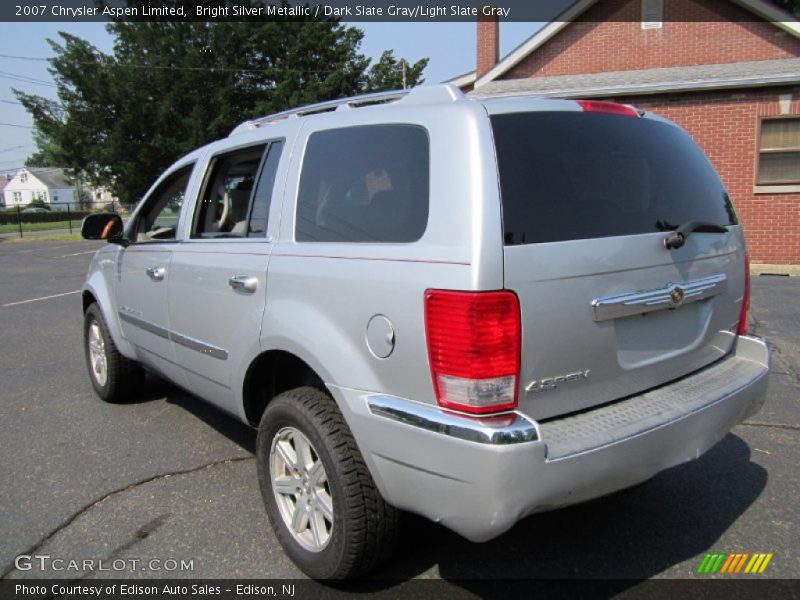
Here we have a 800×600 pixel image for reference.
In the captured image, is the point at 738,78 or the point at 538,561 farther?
the point at 738,78

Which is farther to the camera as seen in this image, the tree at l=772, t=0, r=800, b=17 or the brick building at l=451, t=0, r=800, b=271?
the tree at l=772, t=0, r=800, b=17

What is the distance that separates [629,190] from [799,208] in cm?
1113

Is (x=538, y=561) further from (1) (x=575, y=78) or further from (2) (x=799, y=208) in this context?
(1) (x=575, y=78)

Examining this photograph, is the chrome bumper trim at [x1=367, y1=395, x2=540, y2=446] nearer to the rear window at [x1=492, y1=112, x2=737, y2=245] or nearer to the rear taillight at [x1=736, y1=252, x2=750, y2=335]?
the rear window at [x1=492, y1=112, x2=737, y2=245]

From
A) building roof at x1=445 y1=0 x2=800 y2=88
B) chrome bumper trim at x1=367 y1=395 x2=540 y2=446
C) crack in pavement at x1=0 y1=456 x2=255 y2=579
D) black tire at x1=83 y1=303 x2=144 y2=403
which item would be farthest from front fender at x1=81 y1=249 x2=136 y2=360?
building roof at x1=445 y1=0 x2=800 y2=88

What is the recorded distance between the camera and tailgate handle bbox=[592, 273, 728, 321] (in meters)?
2.18

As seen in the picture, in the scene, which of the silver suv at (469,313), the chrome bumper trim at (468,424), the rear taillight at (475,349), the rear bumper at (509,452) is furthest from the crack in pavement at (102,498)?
the rear taillight at (475,349)

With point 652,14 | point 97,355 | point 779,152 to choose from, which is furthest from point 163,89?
point 97,355

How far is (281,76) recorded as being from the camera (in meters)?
26.5

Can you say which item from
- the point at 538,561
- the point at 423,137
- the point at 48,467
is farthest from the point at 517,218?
the point at 48,467

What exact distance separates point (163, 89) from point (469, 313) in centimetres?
2704

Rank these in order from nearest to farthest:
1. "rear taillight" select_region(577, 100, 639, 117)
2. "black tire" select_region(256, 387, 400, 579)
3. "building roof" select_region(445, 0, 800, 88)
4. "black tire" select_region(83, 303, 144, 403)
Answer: "black tire" select_region(256, 387, 400, 579) → "rear taillight" select_region(577, 100, 639, 117) → "black tire" select_region(83, 303, 144, 403) → "building roof" select_region(445, 0, 800, 88)

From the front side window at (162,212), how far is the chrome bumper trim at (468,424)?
2.47m

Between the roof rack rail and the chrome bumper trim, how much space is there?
111 cm
